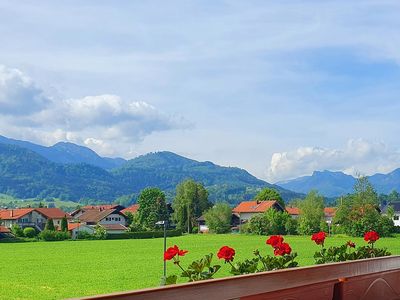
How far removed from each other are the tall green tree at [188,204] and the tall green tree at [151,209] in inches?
79.4

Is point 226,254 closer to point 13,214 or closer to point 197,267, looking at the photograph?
point 197,267

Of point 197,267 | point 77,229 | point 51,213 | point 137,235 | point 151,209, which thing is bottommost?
point 197,267

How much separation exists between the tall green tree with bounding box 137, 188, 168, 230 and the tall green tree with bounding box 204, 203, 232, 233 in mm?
6697

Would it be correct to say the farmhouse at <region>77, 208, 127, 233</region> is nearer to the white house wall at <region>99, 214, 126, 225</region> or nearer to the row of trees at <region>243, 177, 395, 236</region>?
the white house wall at <region>99, 214, 126, 225</region>

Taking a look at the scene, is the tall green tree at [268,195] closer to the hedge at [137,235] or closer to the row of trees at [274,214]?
the row of trees at [274,214]

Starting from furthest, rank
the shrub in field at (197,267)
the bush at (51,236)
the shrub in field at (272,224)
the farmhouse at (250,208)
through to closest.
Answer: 1. the farmhouse at (250,208)
2. the shrub in field at (272,224)
3. the bush at (51,236)
4. the shrub in field at (197,267)

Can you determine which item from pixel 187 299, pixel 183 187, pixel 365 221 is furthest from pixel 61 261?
pixel 183 187

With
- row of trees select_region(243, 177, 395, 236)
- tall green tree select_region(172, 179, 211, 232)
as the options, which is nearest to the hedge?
row of trees select_region(243, 177, 395, 236)

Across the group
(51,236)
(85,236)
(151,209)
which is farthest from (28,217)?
(51,236)

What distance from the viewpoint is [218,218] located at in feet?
284

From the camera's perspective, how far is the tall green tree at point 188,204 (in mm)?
93125

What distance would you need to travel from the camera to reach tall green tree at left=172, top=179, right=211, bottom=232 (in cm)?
9312

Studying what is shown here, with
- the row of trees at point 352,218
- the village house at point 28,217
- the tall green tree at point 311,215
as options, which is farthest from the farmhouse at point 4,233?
the tall green tree at point 311,215

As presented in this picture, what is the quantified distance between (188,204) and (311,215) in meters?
23.1
